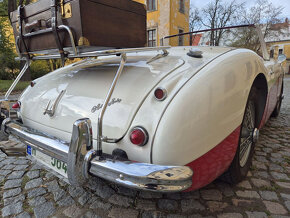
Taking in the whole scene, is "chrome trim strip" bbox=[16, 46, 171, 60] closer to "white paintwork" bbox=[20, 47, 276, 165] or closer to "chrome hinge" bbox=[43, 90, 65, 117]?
"white paintwork" bbox=[20, 47, 276, 165]

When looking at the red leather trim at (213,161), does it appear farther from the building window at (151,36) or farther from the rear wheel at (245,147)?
the building window at (151,36)

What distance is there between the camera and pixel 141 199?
70.1 inches

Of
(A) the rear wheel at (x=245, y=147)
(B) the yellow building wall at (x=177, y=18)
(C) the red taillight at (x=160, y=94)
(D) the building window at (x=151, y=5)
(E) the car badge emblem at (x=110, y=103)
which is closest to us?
(C) the red taillight at (x=160, y=94)

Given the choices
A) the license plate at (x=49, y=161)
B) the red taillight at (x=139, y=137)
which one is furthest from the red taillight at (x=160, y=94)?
the license plate at (x=49, y=161)

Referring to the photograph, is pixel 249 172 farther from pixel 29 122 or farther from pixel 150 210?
pixel 29 122

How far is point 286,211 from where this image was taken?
1640mm

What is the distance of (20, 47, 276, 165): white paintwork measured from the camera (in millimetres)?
1224

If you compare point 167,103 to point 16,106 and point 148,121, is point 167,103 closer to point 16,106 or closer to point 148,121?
point 148,121

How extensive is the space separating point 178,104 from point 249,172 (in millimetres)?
1508

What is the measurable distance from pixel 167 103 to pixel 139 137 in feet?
0.87

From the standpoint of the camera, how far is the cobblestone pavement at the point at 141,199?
1641mm

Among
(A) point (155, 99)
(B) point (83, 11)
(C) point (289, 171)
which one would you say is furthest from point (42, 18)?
(C) point (289, 171)

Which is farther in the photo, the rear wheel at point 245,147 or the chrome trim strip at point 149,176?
the rear wheel at point 245,147

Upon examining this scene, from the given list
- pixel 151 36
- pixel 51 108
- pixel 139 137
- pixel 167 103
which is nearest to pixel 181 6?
pixel 151 36
